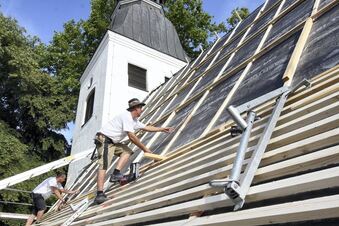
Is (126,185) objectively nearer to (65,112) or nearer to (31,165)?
(31,165)

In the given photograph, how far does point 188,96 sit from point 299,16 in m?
2.35

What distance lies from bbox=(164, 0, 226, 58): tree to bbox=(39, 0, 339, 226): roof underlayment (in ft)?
58.9

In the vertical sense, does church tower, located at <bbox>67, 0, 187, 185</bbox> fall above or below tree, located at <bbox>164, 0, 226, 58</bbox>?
below

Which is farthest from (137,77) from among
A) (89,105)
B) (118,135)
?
(118,135)

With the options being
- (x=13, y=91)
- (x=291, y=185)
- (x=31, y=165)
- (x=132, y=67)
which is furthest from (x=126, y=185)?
(x=13, y=91)

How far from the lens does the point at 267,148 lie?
7.98 feet

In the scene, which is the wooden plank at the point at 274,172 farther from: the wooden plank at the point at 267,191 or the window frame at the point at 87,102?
the window frame at the point at 87,102

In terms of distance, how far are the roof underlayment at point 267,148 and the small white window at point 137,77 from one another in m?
7.33

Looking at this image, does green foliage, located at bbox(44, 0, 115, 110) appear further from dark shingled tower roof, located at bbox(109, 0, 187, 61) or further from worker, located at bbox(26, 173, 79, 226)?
worker, located at bbox(26, 173, 79, 226)

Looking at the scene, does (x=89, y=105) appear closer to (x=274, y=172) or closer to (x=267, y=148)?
(x=267, y=148)

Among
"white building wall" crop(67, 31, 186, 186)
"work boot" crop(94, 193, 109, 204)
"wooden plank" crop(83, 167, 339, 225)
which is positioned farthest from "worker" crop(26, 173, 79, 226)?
"wooden plank" crop(83, 167, 339, 225)

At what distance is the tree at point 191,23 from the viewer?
77.8 feet

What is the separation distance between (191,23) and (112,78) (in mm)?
12883

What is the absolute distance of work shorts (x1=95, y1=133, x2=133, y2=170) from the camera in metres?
4.70
